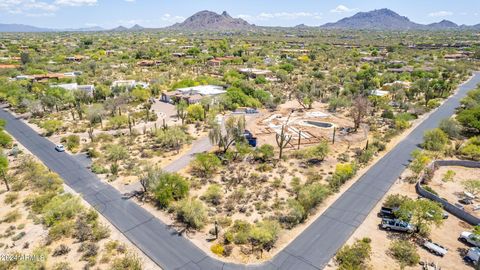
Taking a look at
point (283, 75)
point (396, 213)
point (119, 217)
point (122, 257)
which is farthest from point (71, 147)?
point (283, 75)

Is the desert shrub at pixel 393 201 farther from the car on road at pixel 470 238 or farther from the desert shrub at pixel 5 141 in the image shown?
the desert shrub at pixel 5 141

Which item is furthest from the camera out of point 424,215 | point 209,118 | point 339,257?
point 209,118

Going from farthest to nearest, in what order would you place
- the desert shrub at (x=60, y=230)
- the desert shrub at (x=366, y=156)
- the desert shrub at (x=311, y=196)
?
the desert shrub at (x=366, y=156), the desert shrub at (x=311, y=196), the desert shrub at (x=60, y=230)

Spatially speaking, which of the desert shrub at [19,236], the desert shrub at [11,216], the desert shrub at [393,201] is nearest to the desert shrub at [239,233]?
the desert shrub at [393,201]

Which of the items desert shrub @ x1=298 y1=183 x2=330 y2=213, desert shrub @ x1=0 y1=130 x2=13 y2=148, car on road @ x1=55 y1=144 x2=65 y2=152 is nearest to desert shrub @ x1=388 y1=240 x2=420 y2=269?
desert shrub @ x1=298 y1=183 x2=330 y2=213

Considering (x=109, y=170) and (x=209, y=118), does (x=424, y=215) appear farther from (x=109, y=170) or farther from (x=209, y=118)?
(x=209, y=118)

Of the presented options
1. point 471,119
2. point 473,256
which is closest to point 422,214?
point 473,256

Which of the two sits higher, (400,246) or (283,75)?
(283,75)
